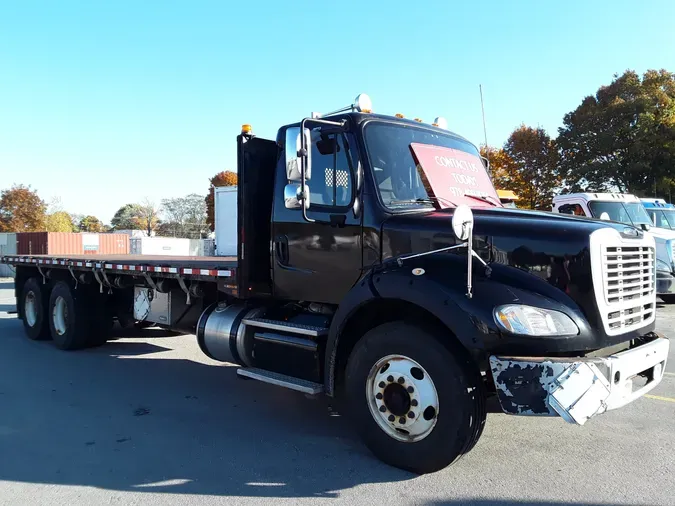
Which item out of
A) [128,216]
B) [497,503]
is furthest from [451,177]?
[128,216]

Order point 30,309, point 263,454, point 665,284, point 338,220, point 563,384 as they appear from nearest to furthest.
A: point 563,384
point 263,454
point 338,220
point 30,309
point 665,284

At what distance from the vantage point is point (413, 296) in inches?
143

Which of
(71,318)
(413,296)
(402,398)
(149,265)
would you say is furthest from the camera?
(71,318)

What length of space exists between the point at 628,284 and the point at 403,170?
1839 mm

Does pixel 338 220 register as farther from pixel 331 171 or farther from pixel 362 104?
pixel 362 104

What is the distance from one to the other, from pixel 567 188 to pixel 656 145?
4.71 metres

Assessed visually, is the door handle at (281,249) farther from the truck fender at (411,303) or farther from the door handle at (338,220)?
the truck fender at (411,303)

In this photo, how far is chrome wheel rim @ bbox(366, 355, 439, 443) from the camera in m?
3.65

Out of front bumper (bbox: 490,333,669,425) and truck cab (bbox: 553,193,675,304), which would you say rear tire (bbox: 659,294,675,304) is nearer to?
truck cab (bbox: 553,193,675,304)

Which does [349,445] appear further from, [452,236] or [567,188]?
[567,188]

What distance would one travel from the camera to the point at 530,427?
4703mm

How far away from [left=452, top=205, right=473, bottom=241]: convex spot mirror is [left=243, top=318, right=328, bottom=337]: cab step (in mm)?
1505

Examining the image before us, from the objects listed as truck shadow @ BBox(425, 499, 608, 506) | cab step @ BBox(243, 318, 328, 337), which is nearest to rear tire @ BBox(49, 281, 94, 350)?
cab step @ BBox(243, 318, 328, 337)

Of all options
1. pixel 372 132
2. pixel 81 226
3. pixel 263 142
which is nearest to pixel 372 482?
pixel 372 132
